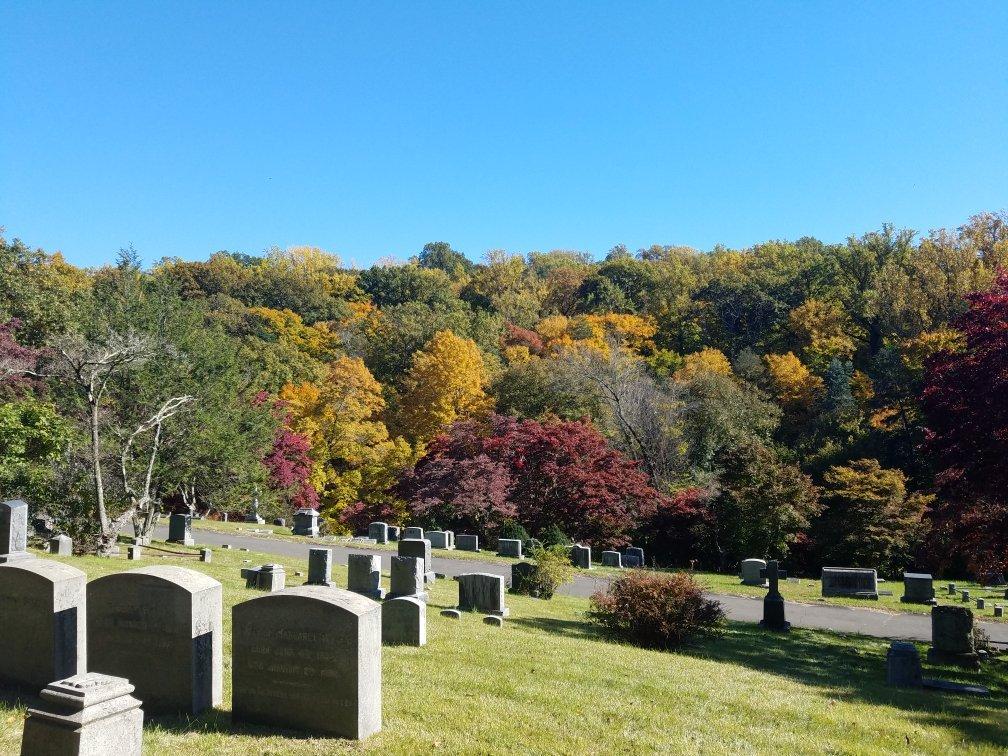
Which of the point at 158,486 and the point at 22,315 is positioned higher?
the point at 22,315

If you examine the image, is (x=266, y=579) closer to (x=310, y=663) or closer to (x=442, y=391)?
(x=310, y=663)

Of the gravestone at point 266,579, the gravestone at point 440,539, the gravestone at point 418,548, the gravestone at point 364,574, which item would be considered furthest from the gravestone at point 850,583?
the gravestone at point 266,579

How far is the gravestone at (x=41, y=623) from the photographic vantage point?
763 cm

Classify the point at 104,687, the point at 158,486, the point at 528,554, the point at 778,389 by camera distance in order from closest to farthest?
the point at 104,687, the point at 158,486, the point at 528,554, the point at 778,389

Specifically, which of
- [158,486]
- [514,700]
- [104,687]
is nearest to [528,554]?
[158,486]

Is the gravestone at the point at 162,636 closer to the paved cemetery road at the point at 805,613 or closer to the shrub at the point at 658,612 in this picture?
the shrub at the point at 658,612

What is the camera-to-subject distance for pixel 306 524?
34.0 meters

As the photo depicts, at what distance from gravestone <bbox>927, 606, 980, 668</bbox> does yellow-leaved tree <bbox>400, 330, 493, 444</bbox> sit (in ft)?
110

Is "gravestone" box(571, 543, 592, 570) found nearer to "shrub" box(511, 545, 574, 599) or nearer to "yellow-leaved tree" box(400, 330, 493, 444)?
"shrub" box(511, 545, 574, 599)

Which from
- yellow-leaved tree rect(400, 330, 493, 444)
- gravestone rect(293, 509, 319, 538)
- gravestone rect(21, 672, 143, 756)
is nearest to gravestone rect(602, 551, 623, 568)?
gravestone rect(293, 509, 319, 538)

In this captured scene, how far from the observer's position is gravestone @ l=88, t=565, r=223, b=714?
290 inches

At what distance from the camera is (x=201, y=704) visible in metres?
7.41

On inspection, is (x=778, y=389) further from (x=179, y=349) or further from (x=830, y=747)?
(x=830, y=747)

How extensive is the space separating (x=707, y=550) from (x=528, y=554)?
335 inches
